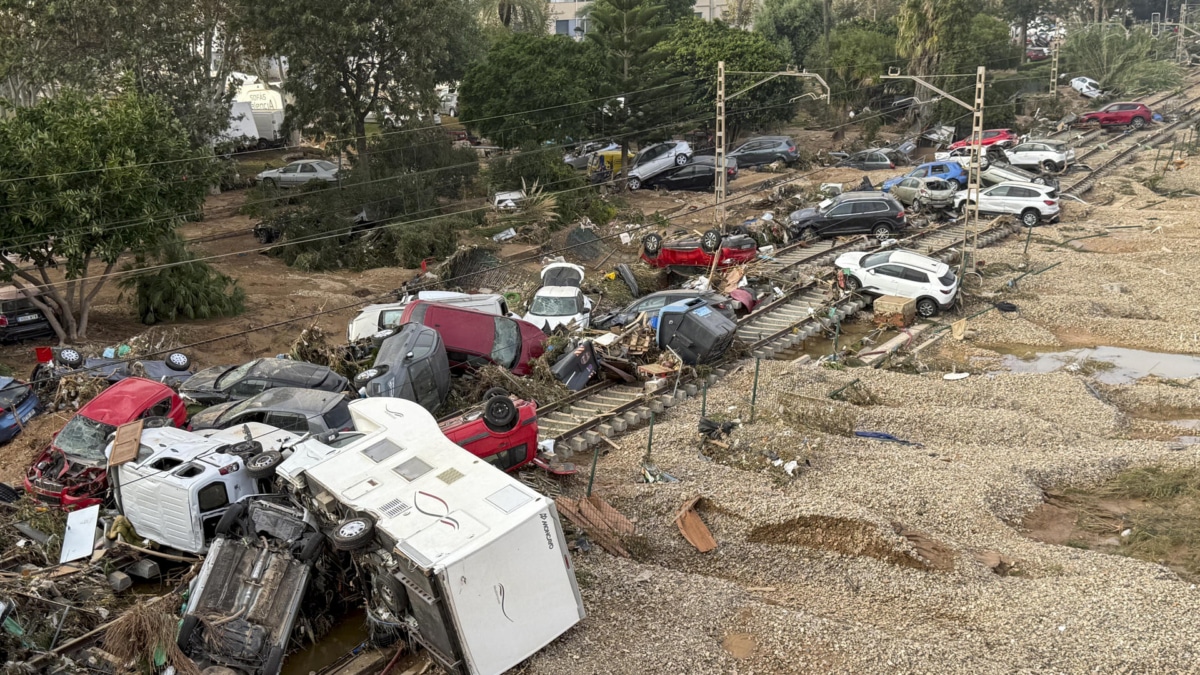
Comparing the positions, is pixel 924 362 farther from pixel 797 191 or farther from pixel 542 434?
pixel 797 191

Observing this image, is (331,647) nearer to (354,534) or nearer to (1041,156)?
(354,534)

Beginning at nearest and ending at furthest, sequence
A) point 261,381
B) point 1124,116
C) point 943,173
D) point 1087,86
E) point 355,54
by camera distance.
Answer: point 261,381
point 355,54
point 943,173
point 1124,116
point 1087,86

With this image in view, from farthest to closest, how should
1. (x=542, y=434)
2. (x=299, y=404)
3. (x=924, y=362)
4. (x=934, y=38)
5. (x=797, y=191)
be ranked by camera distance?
(x=934, y=38) < (x=797, y=191) < (x=924, y=362) < (x=542, y=434) < (x=299, y=404)

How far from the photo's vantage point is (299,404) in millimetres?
15109

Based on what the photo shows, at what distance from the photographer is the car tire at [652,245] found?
27.5 meters

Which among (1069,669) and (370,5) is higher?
(370,5)

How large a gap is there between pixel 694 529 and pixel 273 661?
5401mm

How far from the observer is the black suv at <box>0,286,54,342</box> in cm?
2170

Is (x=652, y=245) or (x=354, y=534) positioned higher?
(x=354, y=534)

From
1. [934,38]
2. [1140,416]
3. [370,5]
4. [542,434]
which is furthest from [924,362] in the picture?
[934,38]

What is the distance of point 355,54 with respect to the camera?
32125mm

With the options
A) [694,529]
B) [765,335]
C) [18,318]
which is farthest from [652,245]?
[18,318]

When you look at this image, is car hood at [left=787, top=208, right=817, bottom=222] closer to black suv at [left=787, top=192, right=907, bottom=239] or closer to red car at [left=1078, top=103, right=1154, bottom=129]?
black suv at [left=787, top=192, right=907, bottom=239]

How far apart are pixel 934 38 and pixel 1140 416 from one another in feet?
118
